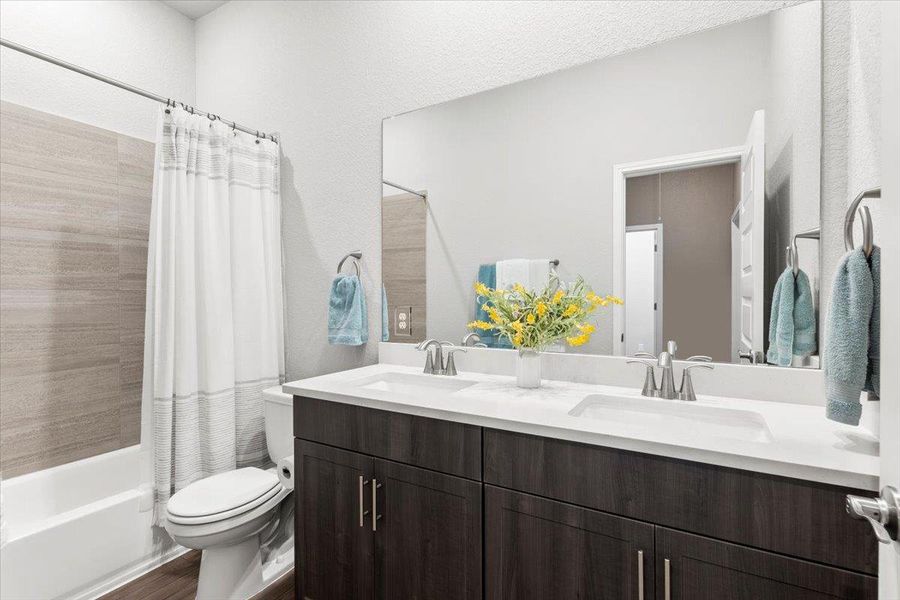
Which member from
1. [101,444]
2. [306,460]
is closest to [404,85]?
[306,460]

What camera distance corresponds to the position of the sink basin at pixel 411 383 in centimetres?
169

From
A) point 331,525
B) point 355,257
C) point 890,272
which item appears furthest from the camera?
point 355,257

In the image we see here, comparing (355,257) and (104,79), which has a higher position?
(104,79)

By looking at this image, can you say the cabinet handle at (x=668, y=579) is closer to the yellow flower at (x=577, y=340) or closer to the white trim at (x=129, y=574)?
the yellow flower at (x=577, y=340)

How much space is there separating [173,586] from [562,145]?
2.31 meters

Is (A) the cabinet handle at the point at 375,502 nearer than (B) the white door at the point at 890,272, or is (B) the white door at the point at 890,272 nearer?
(B) the white door at the point at 890,272

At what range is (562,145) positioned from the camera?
5.38 ft

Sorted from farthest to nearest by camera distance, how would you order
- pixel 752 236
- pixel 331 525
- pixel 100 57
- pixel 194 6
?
pixel 194 6, pixel 100 57, pixel 331 525, pixel 752 236

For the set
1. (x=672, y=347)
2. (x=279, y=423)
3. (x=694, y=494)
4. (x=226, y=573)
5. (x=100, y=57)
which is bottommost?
(x=226, y=573)

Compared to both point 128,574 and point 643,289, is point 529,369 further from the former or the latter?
point 128,574

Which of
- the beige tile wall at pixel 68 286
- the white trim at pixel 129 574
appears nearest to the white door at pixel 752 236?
the white trim at pixel 129 574

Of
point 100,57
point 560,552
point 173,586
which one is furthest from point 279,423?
point 100,57

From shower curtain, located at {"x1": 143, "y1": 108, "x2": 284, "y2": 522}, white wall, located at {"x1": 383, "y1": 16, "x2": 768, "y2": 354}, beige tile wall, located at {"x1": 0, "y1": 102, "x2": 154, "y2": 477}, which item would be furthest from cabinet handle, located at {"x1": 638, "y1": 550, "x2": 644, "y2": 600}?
beige tile wall, located at {"x1": 0, "y1": 102, "x2": 154, "y2": 477}

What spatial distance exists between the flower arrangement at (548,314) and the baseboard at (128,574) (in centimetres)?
180
